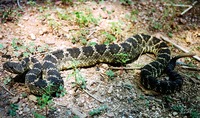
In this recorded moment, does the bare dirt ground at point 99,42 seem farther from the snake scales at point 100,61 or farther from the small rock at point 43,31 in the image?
the snake scales at point 100,61

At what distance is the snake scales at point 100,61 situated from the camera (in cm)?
599

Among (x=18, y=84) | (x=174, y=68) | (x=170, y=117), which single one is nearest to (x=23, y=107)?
(x=18, y=84)

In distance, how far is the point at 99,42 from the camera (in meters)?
7.85

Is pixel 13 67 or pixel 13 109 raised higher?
pixel 13 67

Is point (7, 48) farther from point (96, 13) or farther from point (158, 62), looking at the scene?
point (158, 62)

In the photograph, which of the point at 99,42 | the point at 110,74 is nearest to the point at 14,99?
the point at 110,74

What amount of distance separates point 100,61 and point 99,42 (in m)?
0.85

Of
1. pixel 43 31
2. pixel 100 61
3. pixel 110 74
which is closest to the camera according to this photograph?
pixel 110 74

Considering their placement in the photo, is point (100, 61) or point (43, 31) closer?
point (100, 61)

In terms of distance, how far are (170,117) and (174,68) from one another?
1978 millimetres

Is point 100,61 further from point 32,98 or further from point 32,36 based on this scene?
point 32,98

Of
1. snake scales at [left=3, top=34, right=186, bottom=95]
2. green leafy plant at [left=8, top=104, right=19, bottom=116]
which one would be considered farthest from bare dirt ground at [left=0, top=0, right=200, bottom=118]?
snake scales at [left=3, top=34, right=186, bottom=95]

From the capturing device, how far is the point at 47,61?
659 cm

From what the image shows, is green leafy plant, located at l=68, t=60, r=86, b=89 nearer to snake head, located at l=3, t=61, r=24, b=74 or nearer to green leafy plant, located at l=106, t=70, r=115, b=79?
green leafy plant, located at l=106, t=70, r=115, b=79
